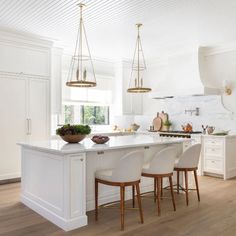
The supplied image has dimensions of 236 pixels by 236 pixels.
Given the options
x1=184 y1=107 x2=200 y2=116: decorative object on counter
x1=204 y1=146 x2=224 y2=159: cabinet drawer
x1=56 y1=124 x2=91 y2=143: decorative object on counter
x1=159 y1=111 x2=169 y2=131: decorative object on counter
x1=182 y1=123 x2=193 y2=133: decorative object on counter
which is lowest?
x1=204 y1=146 x2=224 y2=159: cabinet drawer

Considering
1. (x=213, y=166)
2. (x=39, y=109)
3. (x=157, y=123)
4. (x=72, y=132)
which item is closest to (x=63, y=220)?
(x=72, y=132)

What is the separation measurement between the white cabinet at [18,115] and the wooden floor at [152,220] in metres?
1.05

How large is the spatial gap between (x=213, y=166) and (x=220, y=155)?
0.29 meters

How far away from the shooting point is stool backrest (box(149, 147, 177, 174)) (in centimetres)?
342

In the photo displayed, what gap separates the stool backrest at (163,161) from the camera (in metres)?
3.42

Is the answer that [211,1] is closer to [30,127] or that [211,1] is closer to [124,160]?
[124,160]

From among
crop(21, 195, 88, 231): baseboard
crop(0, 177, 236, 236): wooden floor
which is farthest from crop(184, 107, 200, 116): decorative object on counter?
crop(21, 195, 88, 231): baseboard

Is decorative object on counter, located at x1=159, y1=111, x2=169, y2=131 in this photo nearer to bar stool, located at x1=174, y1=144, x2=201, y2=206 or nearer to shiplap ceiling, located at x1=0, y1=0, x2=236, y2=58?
shiplap ceiling, located at x1=0, y1=0, x2=236, y2=58

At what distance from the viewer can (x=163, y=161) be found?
11.3ft

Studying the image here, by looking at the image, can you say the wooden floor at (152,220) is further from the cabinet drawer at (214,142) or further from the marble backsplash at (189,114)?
the marble backsplash at (189,114)

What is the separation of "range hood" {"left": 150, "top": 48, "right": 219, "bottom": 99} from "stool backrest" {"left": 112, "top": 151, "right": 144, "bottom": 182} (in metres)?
3.53

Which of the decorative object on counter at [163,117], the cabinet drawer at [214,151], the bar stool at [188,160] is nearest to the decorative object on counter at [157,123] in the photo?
the decorative object on counter at [163,117]

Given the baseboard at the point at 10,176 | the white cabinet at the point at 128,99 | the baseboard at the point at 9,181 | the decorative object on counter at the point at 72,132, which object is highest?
the white cabinet at the point at 128,99

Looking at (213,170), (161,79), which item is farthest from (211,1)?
(161,79)
